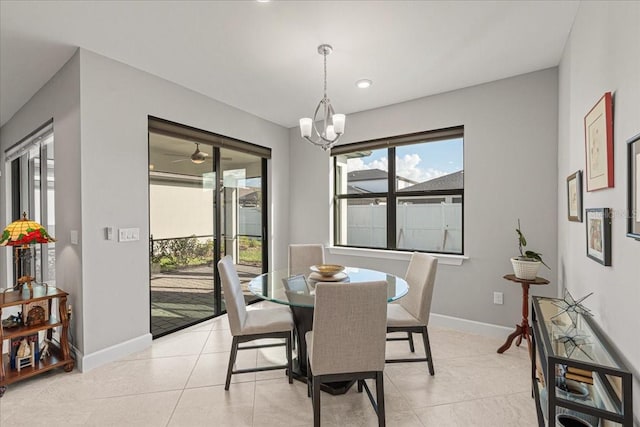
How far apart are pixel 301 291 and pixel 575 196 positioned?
1.94m

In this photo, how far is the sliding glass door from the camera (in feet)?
10.5

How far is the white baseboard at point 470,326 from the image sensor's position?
3071 millimetres

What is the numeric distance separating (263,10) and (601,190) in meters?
2.17

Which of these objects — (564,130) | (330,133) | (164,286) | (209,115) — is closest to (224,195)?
(209,115)

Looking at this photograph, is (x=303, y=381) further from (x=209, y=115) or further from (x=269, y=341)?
(x=209, y=115)

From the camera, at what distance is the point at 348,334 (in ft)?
5.61

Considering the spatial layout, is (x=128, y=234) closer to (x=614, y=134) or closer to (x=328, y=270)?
(x=328, y=270)

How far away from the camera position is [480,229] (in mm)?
3191

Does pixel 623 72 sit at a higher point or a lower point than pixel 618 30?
lower

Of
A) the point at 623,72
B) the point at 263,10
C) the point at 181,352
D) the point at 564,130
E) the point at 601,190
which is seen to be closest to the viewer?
the point at 623,72

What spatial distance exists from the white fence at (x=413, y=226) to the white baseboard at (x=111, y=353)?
259 cm

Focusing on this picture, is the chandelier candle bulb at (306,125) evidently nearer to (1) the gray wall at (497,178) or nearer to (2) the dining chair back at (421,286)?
(2) the dining chair back at (421,286)

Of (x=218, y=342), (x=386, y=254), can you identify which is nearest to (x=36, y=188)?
(x=218, y=342)

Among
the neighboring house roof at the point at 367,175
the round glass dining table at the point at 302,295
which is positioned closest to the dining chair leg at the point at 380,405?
the round glass dining table at the point at 302,295
